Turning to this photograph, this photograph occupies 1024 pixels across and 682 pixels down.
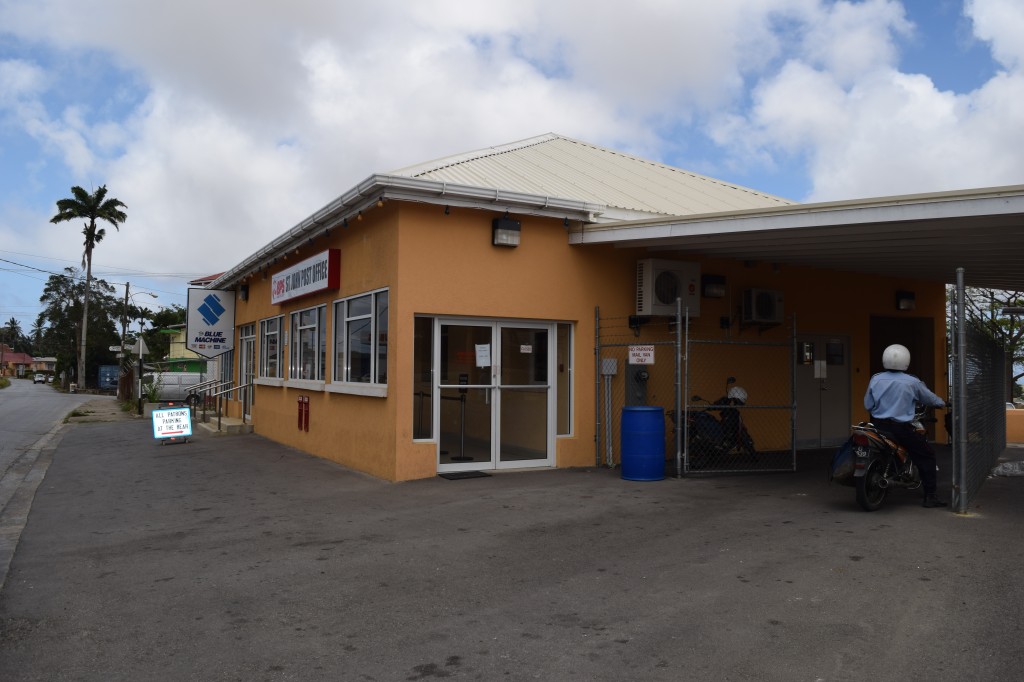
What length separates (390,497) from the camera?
29.6 feet

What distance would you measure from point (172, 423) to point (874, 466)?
1295 centimetres

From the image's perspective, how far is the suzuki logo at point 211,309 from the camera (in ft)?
68.0

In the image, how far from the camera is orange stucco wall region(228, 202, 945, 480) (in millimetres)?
10008

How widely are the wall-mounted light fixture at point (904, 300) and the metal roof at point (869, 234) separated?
146 cm

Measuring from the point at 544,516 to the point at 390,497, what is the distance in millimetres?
2062

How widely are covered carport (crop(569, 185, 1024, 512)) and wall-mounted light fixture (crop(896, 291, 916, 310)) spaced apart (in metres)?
1.38

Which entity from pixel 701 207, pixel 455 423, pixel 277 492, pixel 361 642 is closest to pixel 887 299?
pixel 701 207

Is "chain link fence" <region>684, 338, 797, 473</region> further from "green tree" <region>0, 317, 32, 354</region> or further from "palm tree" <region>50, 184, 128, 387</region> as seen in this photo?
"green tree" <region>0, 317, 32, 354</region>

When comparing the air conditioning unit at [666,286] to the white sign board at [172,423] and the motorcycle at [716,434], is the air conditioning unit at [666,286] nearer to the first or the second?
the motorcycle at [716,434]

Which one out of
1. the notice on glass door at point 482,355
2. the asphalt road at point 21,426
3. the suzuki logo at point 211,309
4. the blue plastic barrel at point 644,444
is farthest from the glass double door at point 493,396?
the suzuki logo at point 211,309

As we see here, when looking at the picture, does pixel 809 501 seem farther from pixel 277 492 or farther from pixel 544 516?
pixel 277 492

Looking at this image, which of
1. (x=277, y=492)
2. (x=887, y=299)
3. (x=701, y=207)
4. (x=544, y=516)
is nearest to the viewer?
(x=544, y=516)

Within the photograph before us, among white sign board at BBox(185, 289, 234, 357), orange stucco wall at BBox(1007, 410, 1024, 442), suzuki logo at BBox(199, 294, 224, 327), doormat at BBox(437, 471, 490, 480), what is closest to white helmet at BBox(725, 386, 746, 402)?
doormat at BBox(437, 471, 490, 480)

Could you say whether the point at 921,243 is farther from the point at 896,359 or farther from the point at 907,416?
the point at 907,416
